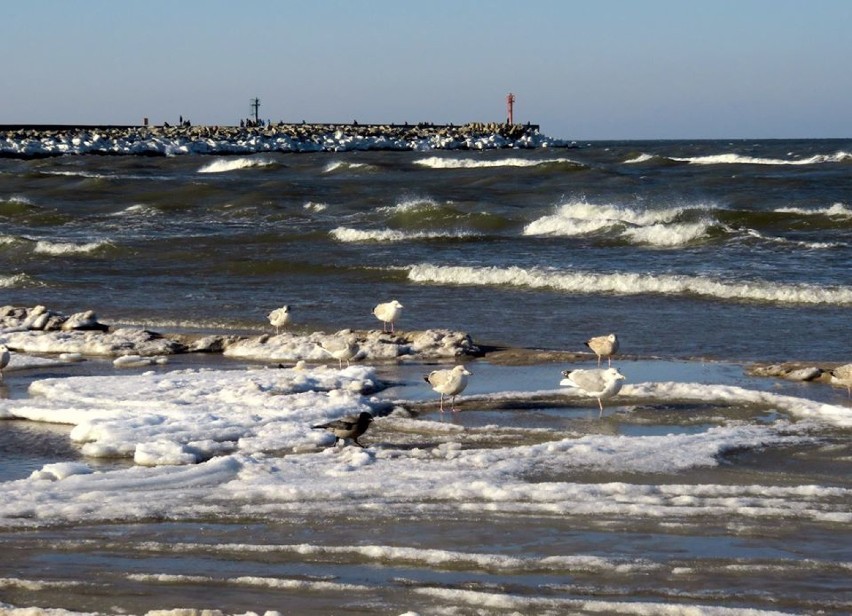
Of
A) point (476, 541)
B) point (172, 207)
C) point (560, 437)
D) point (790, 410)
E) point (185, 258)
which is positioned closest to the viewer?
point (476, 541)

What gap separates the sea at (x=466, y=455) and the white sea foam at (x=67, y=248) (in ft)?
7.51

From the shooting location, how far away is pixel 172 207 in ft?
120

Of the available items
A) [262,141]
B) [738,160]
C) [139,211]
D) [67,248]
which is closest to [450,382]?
[67,248]

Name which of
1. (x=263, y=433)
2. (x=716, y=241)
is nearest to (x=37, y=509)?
(x=263, y=433)

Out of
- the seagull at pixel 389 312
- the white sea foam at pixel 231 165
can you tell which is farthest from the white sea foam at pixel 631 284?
the white sea foam at pixel 231 165

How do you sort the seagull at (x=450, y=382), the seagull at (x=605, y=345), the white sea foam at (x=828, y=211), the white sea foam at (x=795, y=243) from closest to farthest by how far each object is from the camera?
the seagull at (x=450, y=382) → the seagull at (x=605, y=345) → the white sea foam at (x=795, y=243) → the white sea foam at (x=828, y=211)

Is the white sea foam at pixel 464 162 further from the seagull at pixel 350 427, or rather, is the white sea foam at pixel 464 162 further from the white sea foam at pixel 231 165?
the seagull at pixel 350 427

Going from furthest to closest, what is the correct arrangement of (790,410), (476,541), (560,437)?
(790,410), (560,437), (476,541)

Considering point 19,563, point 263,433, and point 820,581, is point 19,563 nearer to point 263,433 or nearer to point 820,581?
point 263,433

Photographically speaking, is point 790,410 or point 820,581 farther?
point 790,410

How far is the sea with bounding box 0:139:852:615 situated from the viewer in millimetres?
6289

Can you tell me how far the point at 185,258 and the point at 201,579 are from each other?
1832cm

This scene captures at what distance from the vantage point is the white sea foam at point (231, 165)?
59.0m

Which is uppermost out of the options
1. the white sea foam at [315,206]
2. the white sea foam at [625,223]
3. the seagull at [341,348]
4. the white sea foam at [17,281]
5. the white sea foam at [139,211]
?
the seagull at [341,348]
